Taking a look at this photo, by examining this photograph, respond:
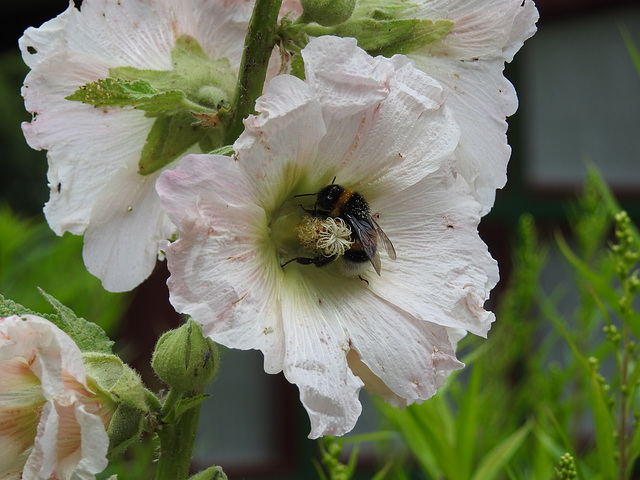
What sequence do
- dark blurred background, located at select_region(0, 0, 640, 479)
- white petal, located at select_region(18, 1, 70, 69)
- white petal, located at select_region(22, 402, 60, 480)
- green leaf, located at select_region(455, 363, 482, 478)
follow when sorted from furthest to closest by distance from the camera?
dark blurred background, located at select_region(0, 0, 640, 479)
green leaf, located at select_region(455, 363, 482, 478)
white petal, located at select_region(18, 1, 70, 69)
white petal, located at select_region(22, 402, 60, 480)

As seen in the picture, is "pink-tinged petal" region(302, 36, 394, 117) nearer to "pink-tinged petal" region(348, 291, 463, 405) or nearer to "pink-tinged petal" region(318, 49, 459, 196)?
Answer: "pink-tinged petal" region(318, 49, 459, 196)

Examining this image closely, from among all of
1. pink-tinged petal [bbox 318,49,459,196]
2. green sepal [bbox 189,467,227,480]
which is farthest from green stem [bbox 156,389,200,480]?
pink-tinged petal [bbox 318,49,459,196]

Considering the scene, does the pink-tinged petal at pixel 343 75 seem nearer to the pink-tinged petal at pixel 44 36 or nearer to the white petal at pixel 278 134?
the white petal at pixel 278 134

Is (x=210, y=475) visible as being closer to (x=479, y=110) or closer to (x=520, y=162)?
(x=479, y=110)

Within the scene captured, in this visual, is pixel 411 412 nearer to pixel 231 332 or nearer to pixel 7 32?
pixel 231 332

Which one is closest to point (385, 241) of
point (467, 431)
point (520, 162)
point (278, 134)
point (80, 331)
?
point (278, 134)

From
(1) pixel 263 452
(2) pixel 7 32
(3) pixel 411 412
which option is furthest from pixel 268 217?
(2) pixel 7 32
